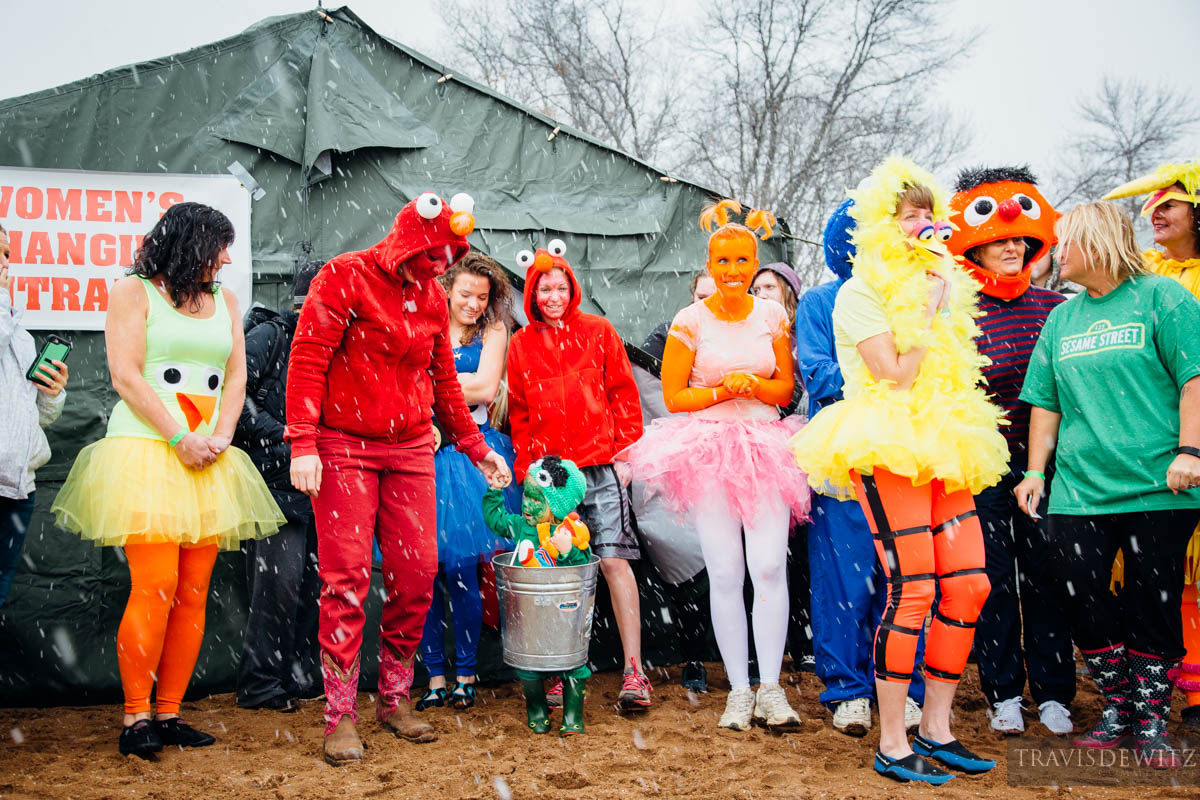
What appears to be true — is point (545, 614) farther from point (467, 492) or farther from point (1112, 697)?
point (1112, 697)

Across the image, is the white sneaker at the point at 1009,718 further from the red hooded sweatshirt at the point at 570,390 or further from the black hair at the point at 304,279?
the black hair at the point at 304,279

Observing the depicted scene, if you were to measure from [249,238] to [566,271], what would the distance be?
1644mm

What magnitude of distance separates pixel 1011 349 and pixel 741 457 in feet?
3.65

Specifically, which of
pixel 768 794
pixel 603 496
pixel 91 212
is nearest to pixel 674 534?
pixel 603 496

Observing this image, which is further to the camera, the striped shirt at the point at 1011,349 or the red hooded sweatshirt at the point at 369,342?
the striped shirt at the point at 1011,349

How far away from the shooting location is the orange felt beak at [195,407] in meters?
3.28

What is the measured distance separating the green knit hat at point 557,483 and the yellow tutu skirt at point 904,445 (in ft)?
2.99

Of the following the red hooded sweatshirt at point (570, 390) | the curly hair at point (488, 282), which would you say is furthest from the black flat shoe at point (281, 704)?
the curly hair at point (488, 282)

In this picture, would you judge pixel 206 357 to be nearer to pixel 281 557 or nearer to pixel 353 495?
pixel 353 495

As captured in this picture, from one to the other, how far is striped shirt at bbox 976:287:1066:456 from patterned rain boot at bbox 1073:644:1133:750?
78cm

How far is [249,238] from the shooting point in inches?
172

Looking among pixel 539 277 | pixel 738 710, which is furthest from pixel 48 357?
pixel 738 710

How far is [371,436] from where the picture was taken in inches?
127

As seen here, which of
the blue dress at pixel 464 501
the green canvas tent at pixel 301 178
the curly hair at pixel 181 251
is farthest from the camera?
the green canvas tent at pixel 301 178
